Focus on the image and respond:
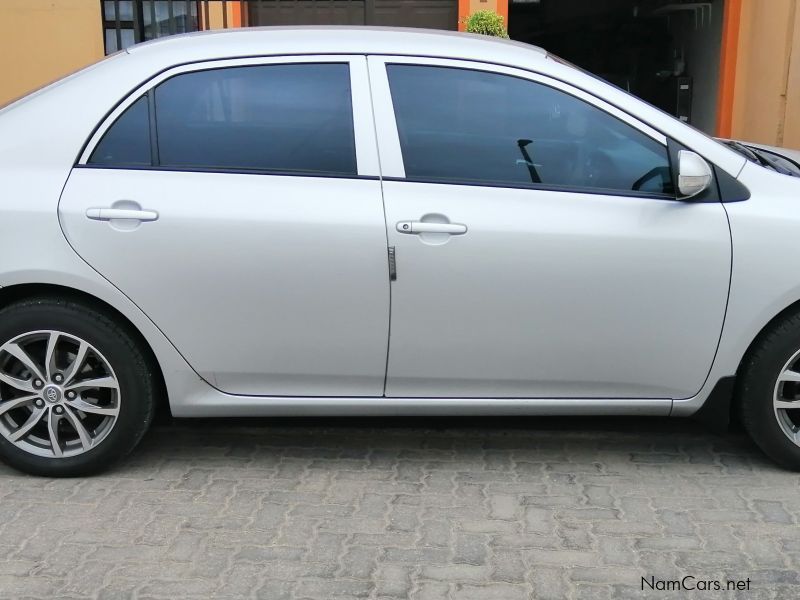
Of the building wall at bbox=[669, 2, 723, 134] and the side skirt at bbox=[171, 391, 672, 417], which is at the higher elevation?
the building wall at bbox=[669, 2, 723, 134]

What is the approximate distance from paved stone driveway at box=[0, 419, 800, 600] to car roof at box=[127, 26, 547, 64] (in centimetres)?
167

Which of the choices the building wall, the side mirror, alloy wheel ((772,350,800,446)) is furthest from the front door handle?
the building wall

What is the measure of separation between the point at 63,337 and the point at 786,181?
2876 millimetres

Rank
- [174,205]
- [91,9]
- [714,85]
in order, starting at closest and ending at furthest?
[174,205] < [91,9] < [714,85]

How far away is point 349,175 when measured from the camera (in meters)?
3.44

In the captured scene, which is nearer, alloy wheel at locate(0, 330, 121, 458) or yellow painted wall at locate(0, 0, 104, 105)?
alloy wheel at locate(0, 330, 121, 458)

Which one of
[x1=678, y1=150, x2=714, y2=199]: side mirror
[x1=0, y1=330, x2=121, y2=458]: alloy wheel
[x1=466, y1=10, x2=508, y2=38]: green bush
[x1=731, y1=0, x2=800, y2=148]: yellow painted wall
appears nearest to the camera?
[x1=678, y1=150, x2=714, y2=199]: side mirror

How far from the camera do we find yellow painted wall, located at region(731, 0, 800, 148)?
30.7ft

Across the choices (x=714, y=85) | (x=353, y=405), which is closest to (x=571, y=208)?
(x=353, y=405)

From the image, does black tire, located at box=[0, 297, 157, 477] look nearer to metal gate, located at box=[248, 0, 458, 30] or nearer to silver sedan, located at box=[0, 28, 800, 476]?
silver sedan, located at box=[0, 28, 800, 476]

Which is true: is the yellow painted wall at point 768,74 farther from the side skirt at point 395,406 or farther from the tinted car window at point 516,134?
the side skirt at point 395,406

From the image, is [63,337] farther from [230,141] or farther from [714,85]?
[714,85]

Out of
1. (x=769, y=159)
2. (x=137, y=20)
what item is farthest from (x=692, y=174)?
(x=137, y=20)

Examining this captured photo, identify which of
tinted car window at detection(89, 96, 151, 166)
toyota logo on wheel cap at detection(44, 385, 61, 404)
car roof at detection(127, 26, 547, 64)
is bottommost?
toyota logo on wheel cap at detection(44, 385, 61, 404)
